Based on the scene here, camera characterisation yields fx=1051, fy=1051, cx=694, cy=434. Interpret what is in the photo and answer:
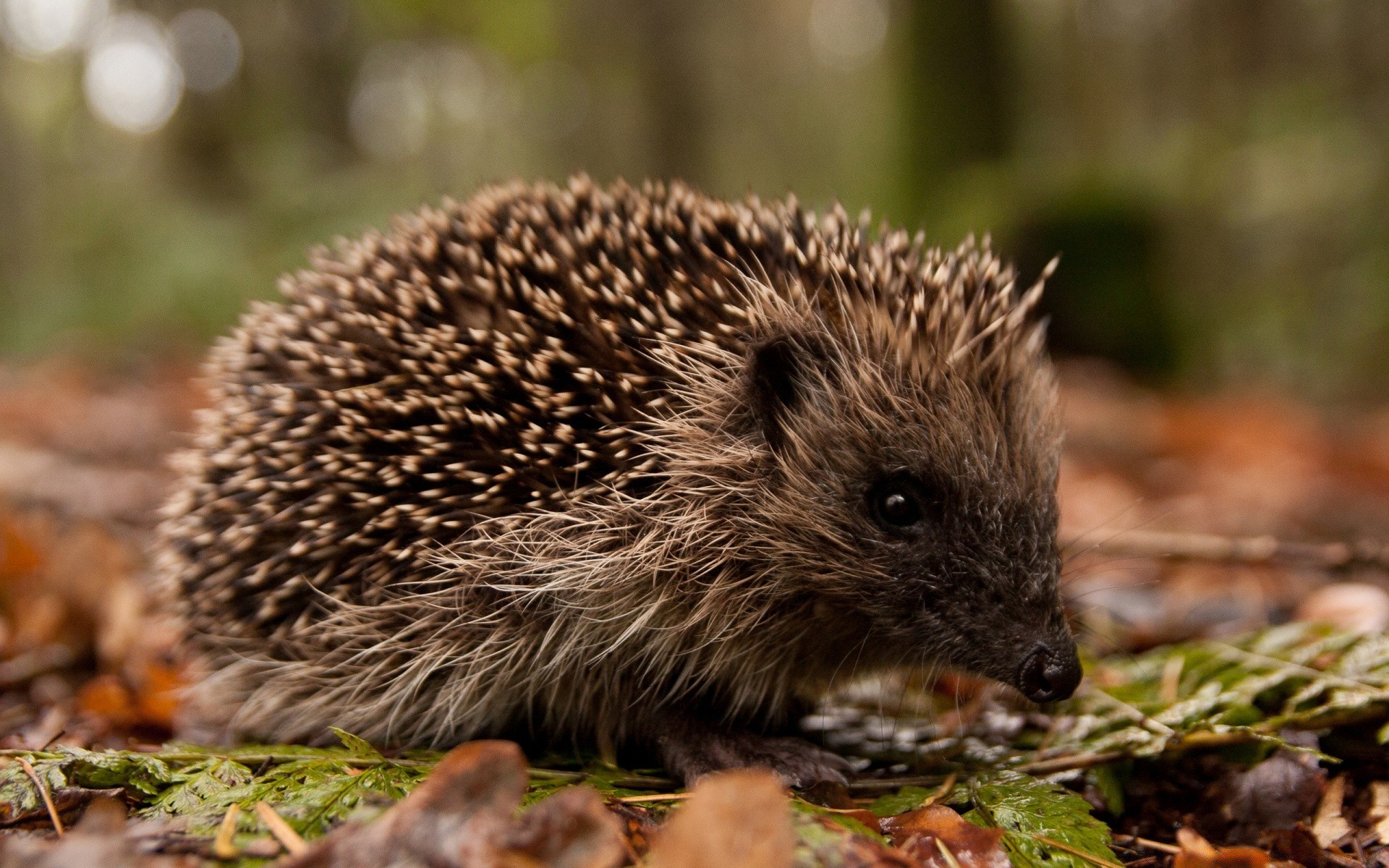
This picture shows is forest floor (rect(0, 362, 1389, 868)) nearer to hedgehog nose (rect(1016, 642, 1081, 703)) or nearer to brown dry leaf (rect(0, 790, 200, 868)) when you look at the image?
brown dry leaf (rect(0, 790, 200, 868))

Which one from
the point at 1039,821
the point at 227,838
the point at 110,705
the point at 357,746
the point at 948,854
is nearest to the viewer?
the point at 227,838

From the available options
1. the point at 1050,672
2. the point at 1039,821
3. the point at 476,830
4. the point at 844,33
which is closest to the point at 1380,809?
Result: the point at 1050,672

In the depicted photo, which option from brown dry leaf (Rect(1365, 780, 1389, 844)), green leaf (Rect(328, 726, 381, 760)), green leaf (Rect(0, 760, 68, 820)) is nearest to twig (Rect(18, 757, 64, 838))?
green leaf (Rect(0, 760, 68, 820))

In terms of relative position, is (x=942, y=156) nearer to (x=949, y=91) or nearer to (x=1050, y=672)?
(x=949, y=91)

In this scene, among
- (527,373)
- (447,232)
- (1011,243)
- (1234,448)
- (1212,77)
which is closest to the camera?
(527,373)

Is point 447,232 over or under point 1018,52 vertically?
under

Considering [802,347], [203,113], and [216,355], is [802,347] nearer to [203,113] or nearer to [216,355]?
[216,355]

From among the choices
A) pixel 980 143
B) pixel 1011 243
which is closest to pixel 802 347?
pixel 1011 243
